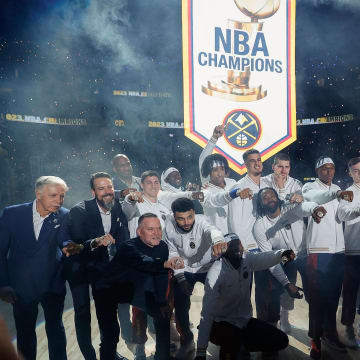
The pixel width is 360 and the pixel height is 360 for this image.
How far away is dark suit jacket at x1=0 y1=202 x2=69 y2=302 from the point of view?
241cm

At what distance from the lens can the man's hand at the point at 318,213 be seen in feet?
9.59

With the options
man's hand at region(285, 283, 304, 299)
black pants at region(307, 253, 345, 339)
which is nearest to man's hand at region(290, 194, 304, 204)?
black pants at region(307, 253, 345, 339)

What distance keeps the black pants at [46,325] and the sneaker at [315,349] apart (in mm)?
1912

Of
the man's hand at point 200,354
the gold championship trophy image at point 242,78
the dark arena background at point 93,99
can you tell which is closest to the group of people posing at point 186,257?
the man's hand at point 200,354

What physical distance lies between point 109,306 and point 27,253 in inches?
28.2

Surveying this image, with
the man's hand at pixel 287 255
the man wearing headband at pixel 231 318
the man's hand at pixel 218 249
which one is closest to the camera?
the man wearing headband at pixel 231 318

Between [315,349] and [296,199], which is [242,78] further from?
[315,349]

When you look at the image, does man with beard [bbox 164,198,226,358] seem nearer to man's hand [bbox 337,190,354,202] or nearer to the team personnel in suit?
the team personnel in suit

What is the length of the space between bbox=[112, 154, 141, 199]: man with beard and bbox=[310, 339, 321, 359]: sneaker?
74.2 inches

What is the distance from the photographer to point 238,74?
122 inches

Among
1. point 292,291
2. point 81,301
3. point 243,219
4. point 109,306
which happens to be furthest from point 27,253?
point 292,291

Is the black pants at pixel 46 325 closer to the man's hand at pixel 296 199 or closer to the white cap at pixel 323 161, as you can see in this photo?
the man's hand at pixel 296 199

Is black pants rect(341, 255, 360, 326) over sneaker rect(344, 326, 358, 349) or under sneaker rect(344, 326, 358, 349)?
over

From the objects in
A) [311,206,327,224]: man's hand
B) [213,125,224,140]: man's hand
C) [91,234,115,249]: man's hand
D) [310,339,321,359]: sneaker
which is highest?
[213,125,224,140]: man's hand
